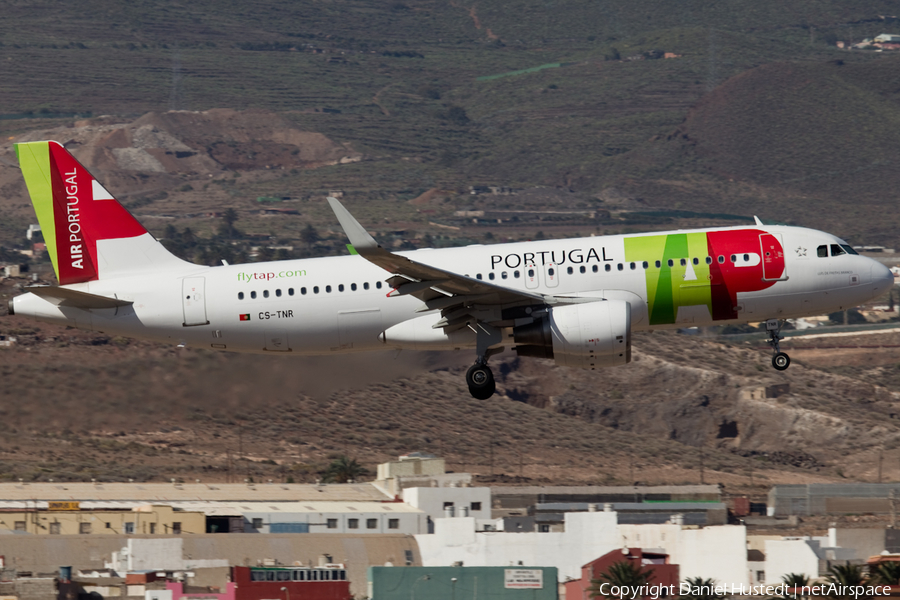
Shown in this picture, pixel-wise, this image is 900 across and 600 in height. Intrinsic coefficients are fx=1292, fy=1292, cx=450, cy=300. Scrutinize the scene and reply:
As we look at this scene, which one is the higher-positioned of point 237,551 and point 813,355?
point 813,355

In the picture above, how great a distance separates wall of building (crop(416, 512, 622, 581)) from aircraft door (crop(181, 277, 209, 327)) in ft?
105

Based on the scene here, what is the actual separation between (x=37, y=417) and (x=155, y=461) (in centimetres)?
3549

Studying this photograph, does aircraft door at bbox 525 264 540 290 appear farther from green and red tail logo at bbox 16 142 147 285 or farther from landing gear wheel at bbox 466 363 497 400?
green and red tail logo at bbox 16 142 147 285

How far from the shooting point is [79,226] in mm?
40438

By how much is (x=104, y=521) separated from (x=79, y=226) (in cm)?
3411

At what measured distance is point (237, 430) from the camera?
87.9 metres

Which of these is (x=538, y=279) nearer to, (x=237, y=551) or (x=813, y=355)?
(x=237, y=551)

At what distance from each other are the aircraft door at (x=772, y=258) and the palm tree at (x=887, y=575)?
26721 mm

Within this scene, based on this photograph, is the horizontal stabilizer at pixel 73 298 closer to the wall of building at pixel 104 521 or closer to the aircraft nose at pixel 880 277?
the aircraft nose at pixel 880 277

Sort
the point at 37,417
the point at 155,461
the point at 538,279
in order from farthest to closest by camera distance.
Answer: the point at 155,461 → the point at 37,417 → the point at 538,279

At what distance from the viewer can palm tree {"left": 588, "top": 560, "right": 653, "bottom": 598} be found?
59.6 metres

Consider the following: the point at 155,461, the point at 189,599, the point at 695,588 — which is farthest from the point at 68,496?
the point at 695,588

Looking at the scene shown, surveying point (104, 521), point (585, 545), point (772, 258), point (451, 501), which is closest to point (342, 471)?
point (451, 501)

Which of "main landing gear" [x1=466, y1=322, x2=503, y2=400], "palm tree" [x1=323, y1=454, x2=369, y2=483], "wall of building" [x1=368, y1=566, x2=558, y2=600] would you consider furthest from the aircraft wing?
"palm tree" [x1=323, y1=454, x2=369, y2=483]
